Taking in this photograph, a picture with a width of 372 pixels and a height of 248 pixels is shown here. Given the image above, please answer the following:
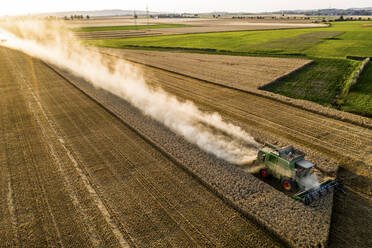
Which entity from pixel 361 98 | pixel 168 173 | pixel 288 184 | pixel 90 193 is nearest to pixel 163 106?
pixel 168 173

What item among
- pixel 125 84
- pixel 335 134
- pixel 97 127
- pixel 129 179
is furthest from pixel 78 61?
pixel 335 134

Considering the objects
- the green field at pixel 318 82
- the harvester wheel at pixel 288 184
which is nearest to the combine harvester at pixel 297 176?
the harvester wheel at pixel 288 184

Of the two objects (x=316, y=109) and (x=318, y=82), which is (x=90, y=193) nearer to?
(x=316, y=109)

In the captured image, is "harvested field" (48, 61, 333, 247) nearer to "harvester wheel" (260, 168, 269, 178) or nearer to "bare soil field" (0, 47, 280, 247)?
"bare soil field" (0, 47, 280, 247)

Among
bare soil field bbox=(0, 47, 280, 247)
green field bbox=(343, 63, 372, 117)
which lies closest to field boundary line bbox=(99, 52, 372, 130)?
green field bbox=(343, 63, 372, 117)

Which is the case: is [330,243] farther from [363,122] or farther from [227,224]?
[363,122]

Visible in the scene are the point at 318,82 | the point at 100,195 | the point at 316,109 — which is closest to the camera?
the point at 100,195
